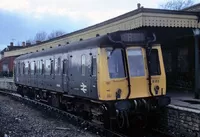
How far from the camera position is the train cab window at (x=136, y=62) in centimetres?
1022

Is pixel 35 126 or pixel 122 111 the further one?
pixel 35 126

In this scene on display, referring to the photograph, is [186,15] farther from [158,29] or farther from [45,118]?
[45,118]

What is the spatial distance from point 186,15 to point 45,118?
7599 mm

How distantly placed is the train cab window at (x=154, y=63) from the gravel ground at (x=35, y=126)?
2887 millimetres

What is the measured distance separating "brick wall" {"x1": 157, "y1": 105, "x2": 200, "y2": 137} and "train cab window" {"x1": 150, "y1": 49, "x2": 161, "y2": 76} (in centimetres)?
125

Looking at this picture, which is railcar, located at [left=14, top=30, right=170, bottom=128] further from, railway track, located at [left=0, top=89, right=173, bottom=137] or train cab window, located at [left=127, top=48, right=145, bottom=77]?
railway track, located at [left=0, top=89, right=173, bottom=137]

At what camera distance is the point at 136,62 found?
10.4 metres

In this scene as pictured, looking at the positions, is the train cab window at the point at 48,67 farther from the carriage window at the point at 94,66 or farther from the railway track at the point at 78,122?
the carriage window at the point at 94,66

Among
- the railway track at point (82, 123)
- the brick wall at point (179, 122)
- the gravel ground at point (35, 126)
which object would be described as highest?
the brick wall at point (179, 122)

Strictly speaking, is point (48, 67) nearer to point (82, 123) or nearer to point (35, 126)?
point (35, 126)

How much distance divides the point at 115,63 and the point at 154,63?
155 cm

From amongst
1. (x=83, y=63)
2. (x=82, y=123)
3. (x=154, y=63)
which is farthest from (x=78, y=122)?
(x=154, y=63)

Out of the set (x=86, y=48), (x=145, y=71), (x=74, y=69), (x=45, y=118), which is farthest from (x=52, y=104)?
(x=145, y=71)

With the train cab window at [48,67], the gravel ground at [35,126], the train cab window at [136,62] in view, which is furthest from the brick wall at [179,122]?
the train cab window at [48,67]
